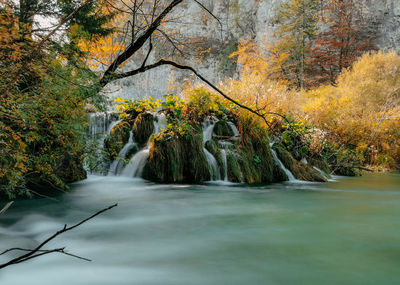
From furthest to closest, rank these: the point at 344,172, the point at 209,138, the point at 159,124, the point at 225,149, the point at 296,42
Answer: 1. the point at 296,42
2. the point at 344,172
3. the point at 159,124
4. the point at 209,138
5. the point at 225,149

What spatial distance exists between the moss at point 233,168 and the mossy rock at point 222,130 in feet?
2.45

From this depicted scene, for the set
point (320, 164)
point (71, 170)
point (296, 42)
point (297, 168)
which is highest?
point (296, 42)

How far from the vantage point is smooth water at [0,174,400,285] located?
1836 millimetres

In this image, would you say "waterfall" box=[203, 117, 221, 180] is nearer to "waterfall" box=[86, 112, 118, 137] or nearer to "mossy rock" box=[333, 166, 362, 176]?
"waterfall" box=[86, 112, 118, 137]

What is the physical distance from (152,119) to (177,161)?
1.43 meters

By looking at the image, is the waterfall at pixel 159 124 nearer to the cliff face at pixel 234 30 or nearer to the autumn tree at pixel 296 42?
the cliff face at pixel 234 30

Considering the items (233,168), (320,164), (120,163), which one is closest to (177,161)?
(233,168)

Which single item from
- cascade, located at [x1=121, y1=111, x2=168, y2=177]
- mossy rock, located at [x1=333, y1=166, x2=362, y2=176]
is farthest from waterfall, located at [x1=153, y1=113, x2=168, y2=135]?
mossy rock, located at [x1=333, y1=166, x2=362, y2=176]

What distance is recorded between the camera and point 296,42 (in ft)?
80.6

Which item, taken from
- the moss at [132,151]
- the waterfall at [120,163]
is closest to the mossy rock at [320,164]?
the moss at [132,151]

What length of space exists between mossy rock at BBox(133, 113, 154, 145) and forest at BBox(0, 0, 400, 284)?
0.08 ft

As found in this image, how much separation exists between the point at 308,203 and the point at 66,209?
3489 mm

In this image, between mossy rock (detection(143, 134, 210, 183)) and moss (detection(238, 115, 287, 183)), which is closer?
mossy rock (detection(143, 134, 210, 183))

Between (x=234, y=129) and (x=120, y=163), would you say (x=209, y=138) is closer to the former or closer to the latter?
(x=234, y=129)
